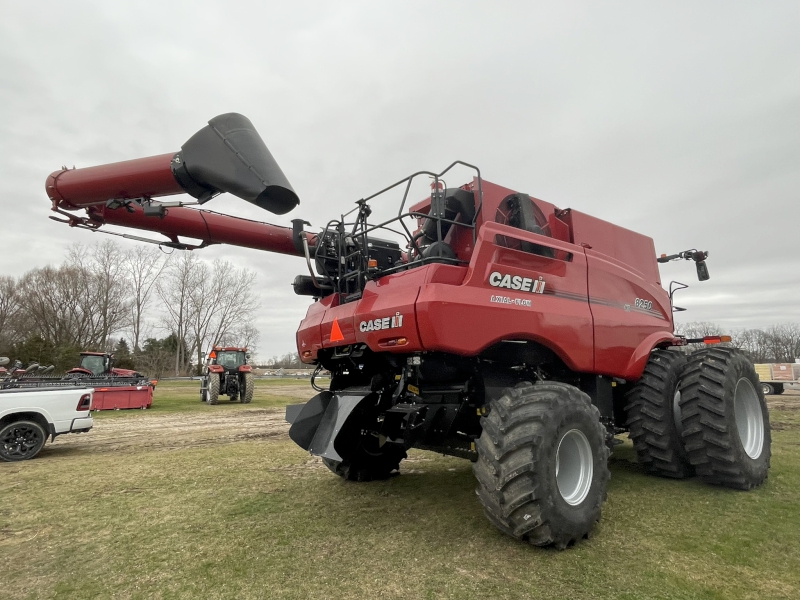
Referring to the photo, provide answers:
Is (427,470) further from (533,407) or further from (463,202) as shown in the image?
(463,202)

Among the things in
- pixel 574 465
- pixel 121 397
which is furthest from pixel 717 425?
pixel 121 397

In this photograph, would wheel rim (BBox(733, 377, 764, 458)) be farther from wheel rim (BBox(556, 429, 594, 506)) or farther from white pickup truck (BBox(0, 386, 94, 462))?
white pickup truck (BBox(0, 386, 94, 462))

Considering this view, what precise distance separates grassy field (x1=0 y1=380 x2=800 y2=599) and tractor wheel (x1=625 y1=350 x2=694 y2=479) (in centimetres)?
23

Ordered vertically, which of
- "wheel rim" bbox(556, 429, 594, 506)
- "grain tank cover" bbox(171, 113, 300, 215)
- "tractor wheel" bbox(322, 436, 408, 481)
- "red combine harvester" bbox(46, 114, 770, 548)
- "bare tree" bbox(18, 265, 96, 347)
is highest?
"bare tree" bbox(18, 265, 96, 347)

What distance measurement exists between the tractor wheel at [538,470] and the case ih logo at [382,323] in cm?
99

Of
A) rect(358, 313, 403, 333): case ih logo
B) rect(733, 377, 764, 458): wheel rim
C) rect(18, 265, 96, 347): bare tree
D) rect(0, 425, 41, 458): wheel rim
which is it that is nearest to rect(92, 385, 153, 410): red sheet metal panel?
rect(0, 425, 41, 458): wheel rim

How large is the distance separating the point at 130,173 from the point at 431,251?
9.27ft

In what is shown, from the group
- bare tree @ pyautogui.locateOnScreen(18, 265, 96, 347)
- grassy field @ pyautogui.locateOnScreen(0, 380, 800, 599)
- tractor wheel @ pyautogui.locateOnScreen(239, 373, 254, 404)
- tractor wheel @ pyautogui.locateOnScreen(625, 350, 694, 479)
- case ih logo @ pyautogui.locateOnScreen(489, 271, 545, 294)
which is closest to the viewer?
grassy field @ pyautogui.locateOnScreen(0, 380, 800, 599)

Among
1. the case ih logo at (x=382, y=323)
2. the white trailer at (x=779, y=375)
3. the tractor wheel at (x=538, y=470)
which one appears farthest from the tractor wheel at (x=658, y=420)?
the white trailer at (x=779, y=375)

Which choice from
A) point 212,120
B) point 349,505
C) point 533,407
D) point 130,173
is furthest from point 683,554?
point 130,173

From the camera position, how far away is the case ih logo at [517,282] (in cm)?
396

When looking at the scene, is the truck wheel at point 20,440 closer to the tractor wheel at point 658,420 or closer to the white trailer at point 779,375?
the tractor wheel at point 658,420

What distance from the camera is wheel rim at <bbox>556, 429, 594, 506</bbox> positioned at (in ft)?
12.6

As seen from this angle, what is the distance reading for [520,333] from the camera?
3.97 meters
